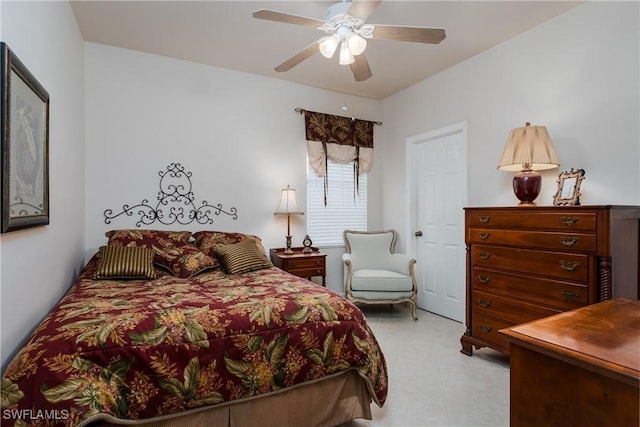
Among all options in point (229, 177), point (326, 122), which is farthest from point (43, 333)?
point (326, 122)

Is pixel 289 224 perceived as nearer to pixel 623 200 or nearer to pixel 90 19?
pixel 90 19

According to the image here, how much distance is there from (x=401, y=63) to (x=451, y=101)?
27.6 inches

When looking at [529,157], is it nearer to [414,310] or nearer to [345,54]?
[345,54]

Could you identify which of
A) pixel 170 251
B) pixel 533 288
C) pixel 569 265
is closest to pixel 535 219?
pixel 569 265

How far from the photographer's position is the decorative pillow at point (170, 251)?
2.71 meters

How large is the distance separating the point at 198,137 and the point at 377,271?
101 inches

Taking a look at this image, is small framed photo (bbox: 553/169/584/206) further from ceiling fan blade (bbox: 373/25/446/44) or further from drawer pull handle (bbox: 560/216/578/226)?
ceiling fan blade (bbox: 373/25/446/44)

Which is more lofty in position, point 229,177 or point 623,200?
point 229,177

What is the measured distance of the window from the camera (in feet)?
13.9

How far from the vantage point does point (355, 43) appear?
7.00 feet

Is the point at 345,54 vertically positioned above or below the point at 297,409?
above

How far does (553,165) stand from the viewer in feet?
8.48

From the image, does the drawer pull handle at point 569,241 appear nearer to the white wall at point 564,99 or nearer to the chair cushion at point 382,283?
the white wall at point 564,99

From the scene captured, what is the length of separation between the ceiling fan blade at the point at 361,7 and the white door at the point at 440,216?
2.04 meters
